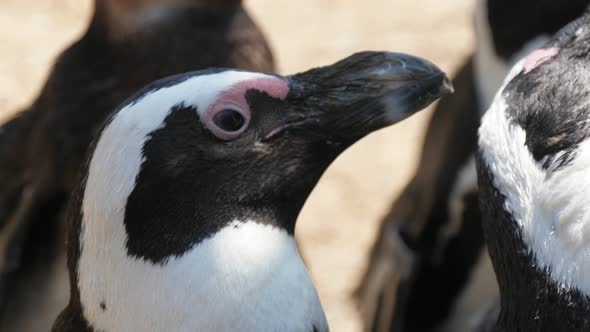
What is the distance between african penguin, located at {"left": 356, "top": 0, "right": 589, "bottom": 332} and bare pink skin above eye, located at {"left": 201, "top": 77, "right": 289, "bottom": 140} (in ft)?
2.55

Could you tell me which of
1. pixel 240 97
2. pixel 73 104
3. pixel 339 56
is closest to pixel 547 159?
pixel 240 97

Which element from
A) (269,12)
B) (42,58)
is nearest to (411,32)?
(269,12)

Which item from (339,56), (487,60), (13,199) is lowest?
(339,56)

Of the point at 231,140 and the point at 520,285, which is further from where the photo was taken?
the point at 231,140

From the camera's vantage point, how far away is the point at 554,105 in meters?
1.46

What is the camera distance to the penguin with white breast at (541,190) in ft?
4.54

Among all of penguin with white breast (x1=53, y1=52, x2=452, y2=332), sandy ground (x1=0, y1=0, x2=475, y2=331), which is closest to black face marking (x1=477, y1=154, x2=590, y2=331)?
penguin with white breast (x1=53, y1=52, x2=452, y2=332)

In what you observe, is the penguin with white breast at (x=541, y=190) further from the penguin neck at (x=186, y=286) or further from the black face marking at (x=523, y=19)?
the black face marking at (x=523, y=19)

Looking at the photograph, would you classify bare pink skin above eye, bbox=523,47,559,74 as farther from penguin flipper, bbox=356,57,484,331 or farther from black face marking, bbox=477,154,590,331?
penguin flipper, bbox=356,57,484,331

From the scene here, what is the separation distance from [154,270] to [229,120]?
0.77 feet

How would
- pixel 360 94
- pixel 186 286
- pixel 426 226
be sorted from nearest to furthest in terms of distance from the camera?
pixel 186 286, pixel 360 94, pixel 426 226

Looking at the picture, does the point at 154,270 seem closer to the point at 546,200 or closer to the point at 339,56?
the point at 546,200

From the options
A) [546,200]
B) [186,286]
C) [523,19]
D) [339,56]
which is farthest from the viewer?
[339,56]

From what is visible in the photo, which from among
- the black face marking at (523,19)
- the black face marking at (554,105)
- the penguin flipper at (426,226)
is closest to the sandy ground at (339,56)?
the penguin flipper at (426,226)
